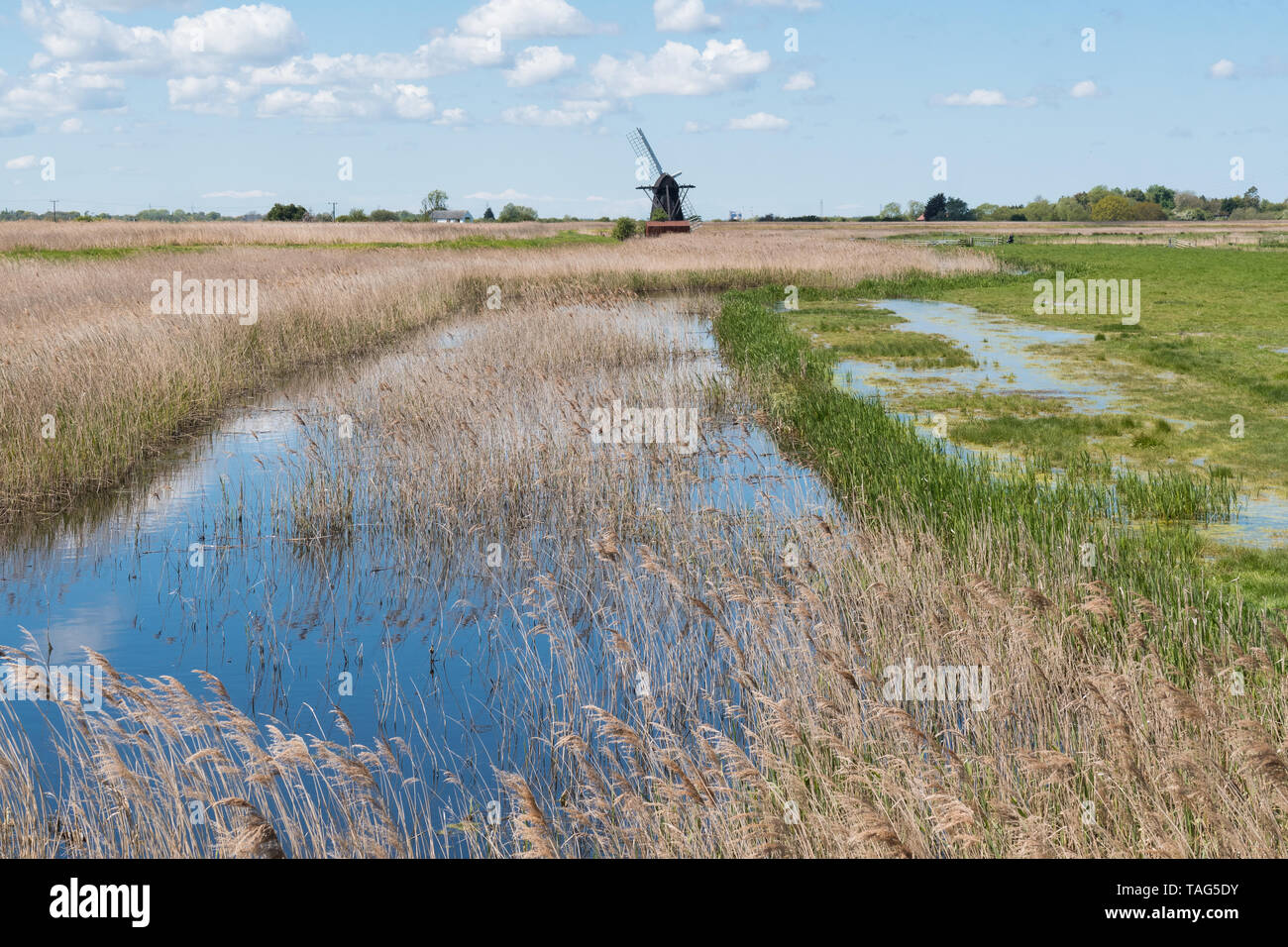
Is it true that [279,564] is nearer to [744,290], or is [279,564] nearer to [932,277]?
[744,290]

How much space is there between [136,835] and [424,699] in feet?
7.15

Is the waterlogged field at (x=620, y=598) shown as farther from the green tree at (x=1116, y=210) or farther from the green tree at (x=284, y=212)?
the green tree at (x=1116, y=210)

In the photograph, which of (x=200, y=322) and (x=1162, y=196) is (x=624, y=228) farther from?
(x=1162, y=196)

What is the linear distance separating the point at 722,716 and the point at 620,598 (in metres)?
1.72

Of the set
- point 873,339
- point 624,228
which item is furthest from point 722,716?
point 624,228

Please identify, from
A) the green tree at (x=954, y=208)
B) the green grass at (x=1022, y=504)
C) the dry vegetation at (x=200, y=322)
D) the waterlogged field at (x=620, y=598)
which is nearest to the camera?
the waterlogged field at (x=620, y=598)

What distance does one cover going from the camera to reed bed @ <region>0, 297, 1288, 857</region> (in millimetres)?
3832

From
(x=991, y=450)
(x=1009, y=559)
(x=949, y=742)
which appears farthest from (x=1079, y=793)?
(x=991, y=450)

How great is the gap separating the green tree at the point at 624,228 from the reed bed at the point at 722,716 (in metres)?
56.0

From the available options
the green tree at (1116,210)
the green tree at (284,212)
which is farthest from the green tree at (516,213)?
the green tree at (1116,210)

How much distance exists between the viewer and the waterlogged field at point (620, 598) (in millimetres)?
4129

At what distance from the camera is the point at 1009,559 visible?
6.75 meters

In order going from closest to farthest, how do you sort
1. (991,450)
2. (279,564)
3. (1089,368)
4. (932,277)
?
1. (279,564)
2. (991,450)
3. (1089,368)
4. (932,277)
